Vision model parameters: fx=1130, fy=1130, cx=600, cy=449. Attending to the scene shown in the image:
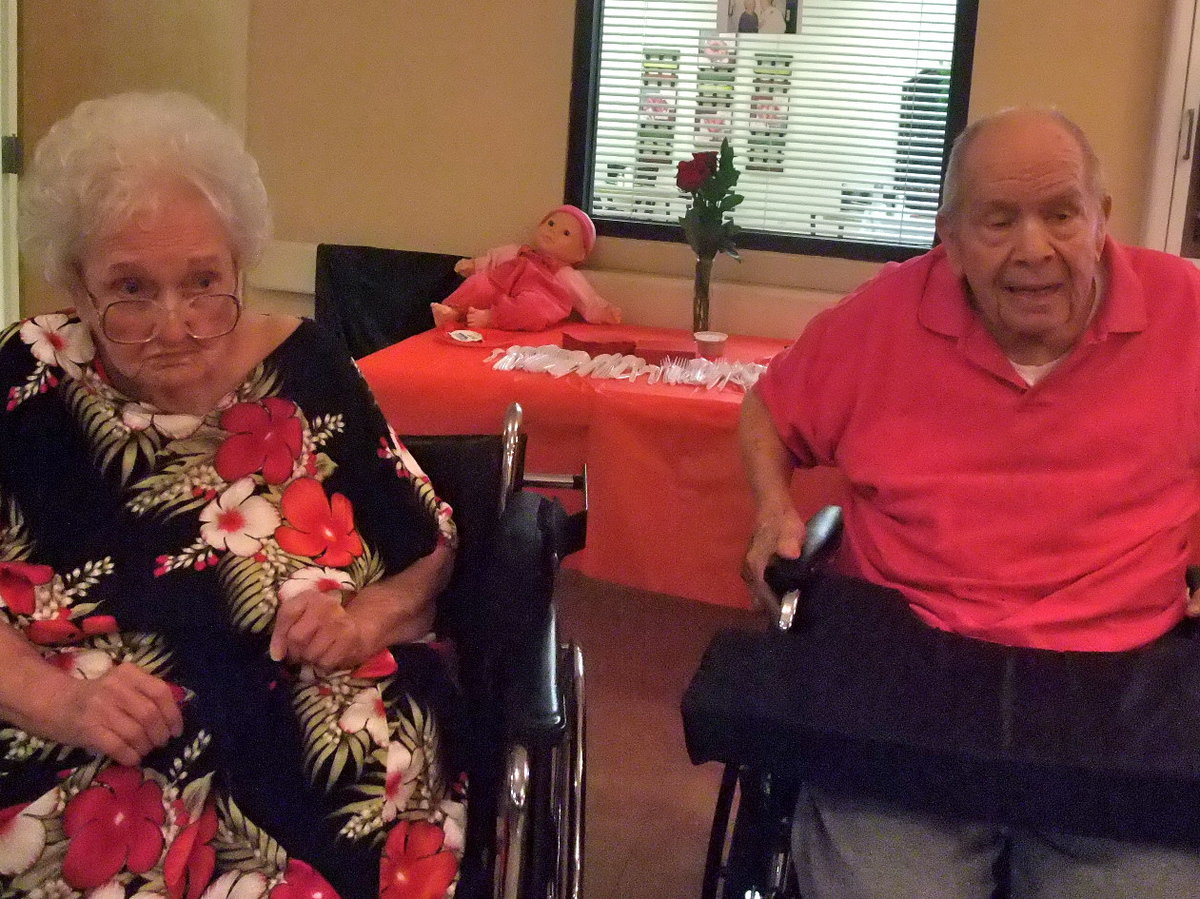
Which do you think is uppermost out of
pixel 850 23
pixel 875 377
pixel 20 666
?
pixel 850 23

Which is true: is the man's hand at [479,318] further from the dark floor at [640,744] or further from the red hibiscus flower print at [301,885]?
the red hibiscus flower print at [301,885]

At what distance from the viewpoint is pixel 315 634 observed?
121cm

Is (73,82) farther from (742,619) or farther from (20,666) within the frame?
(20,666)

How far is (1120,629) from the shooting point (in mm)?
1408

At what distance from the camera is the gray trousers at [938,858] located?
1.18 metres

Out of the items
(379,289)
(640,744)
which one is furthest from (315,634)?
(379,289)

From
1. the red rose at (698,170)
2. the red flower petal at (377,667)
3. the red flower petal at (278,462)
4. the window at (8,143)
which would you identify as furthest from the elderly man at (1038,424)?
the window at (8,143)

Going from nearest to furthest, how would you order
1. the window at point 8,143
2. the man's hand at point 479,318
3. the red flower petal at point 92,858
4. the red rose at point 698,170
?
Result: the red flower petal at point 92,858, the red rose at point 698,170, the man's hand at point 479,318, the window at point 8,143

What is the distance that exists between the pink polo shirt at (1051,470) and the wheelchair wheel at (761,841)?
0.31 meters

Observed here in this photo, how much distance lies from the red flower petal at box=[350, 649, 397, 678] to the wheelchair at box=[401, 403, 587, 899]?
101 mm

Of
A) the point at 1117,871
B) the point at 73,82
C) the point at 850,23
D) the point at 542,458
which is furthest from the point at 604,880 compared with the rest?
the point at 73,82

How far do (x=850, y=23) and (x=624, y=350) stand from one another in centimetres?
108

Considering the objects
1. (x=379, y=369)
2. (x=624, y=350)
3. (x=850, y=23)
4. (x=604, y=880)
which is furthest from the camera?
(x=850, y=23)

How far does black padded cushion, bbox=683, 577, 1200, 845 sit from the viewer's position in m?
1.09
